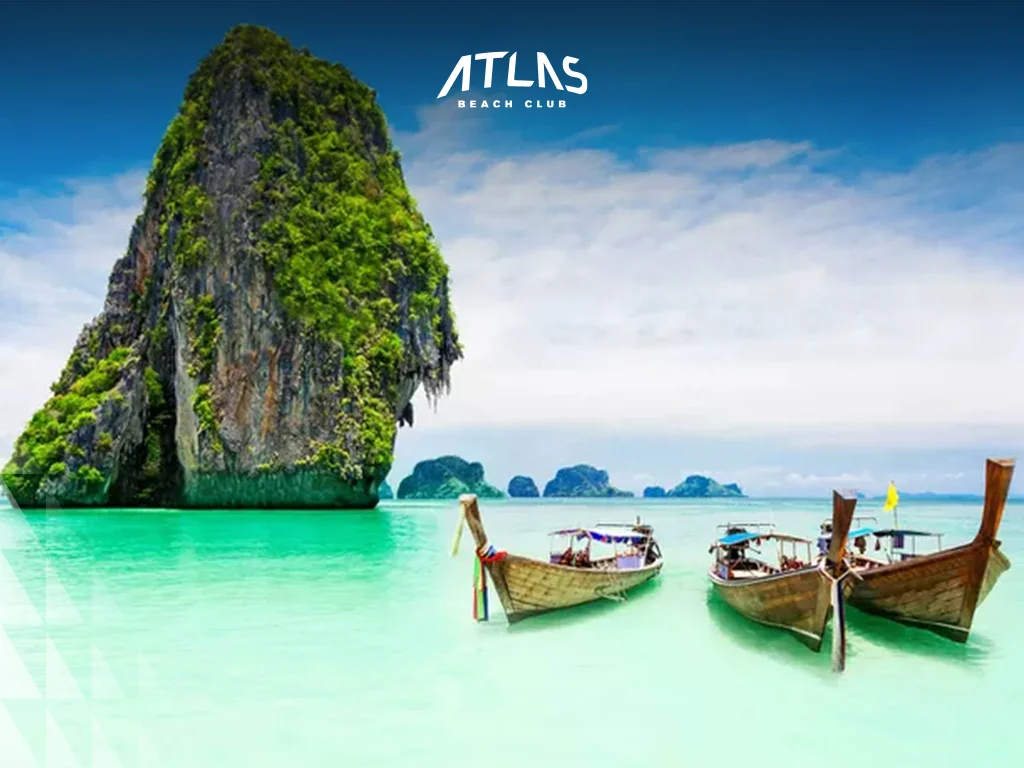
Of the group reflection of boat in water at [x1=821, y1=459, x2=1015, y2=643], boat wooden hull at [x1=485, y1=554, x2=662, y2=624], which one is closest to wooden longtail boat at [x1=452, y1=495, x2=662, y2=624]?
boat wooden hull at [x1=485, y1=554, x2=662, y2=624]

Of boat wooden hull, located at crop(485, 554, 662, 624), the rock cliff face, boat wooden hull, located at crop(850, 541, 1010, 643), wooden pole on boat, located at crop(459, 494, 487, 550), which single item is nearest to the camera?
boat wooden hull, located at crop(850, 541, 1010, 643)

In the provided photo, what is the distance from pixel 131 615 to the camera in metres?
10.6

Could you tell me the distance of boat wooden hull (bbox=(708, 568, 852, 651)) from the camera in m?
8.04

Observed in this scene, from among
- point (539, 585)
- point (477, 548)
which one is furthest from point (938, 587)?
point (477, 548)

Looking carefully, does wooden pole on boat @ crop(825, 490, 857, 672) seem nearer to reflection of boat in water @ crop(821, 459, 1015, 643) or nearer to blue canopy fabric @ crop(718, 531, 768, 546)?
reflection of boat in water @ crop(821, 459, 1015, 643)

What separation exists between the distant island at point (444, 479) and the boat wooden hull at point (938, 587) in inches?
3575

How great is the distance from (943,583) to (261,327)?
30.8 meters

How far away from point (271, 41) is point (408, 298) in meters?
15.3

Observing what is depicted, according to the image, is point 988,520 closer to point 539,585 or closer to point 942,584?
point 942,584

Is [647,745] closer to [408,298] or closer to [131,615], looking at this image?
[131,615]

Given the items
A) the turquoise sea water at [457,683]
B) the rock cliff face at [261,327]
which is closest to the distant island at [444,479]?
the rock cliff face at [261,327]

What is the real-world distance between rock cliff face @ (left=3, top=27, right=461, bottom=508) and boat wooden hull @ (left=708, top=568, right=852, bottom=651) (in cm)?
2681

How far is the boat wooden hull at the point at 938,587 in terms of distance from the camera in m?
8.49

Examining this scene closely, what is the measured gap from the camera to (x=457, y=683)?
7.60 meters
